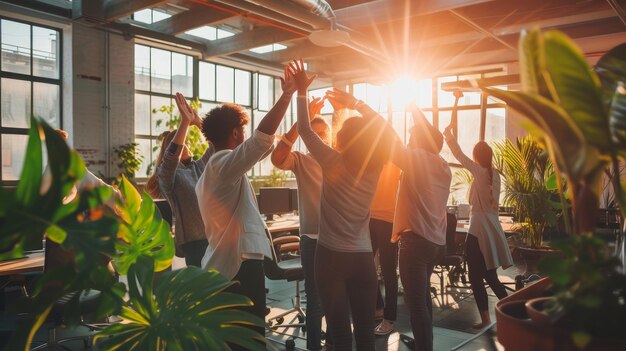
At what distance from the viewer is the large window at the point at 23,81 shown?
7.75m

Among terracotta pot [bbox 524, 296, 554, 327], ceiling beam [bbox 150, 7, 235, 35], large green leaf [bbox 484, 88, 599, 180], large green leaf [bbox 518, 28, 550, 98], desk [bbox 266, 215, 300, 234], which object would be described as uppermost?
ceiling beam [bbox 150, 7, 235, 35]

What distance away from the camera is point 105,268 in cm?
98

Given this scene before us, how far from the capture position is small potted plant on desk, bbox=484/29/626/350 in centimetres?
71

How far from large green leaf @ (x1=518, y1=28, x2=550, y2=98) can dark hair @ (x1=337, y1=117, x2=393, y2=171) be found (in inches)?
53.1

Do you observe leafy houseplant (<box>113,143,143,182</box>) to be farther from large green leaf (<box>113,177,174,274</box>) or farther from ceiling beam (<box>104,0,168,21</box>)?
large green leaf (<box>113,177,174,274</box>)

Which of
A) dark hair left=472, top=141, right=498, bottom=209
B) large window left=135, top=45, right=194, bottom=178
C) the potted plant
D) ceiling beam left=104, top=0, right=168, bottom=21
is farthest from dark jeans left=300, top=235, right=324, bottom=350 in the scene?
large window left=135, top=45, right=194, bottom=178

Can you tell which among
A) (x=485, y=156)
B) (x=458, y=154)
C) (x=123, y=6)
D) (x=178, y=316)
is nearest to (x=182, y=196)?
(x=178, y=316)

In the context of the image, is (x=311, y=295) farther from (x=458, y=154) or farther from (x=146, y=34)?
(x=146, y=34)

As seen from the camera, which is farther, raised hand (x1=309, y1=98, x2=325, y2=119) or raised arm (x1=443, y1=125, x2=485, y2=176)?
raised arm (x1=443, y1=125, x2=485, y2=176)

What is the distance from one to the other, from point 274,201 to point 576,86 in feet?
18.3

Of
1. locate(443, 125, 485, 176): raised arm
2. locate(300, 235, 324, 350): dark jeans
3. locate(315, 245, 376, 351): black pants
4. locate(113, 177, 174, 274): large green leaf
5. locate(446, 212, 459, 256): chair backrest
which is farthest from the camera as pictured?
locate(446, 212, 459, 256): chair backrest

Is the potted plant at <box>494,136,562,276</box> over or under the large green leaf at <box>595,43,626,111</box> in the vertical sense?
under

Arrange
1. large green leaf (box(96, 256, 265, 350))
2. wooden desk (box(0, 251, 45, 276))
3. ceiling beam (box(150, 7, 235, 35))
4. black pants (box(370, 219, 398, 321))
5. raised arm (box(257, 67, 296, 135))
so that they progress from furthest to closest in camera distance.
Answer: ceiling beam (box(150, 7, 235, 35)), black pants (box(370, 219, 398, 321)), wooden desk (box(0, 251, 45, 276)), raised arm (box(257, 67, 296, 135)), large green leaf (box(96, 256, 265, 350))

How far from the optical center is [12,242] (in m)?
0.82
